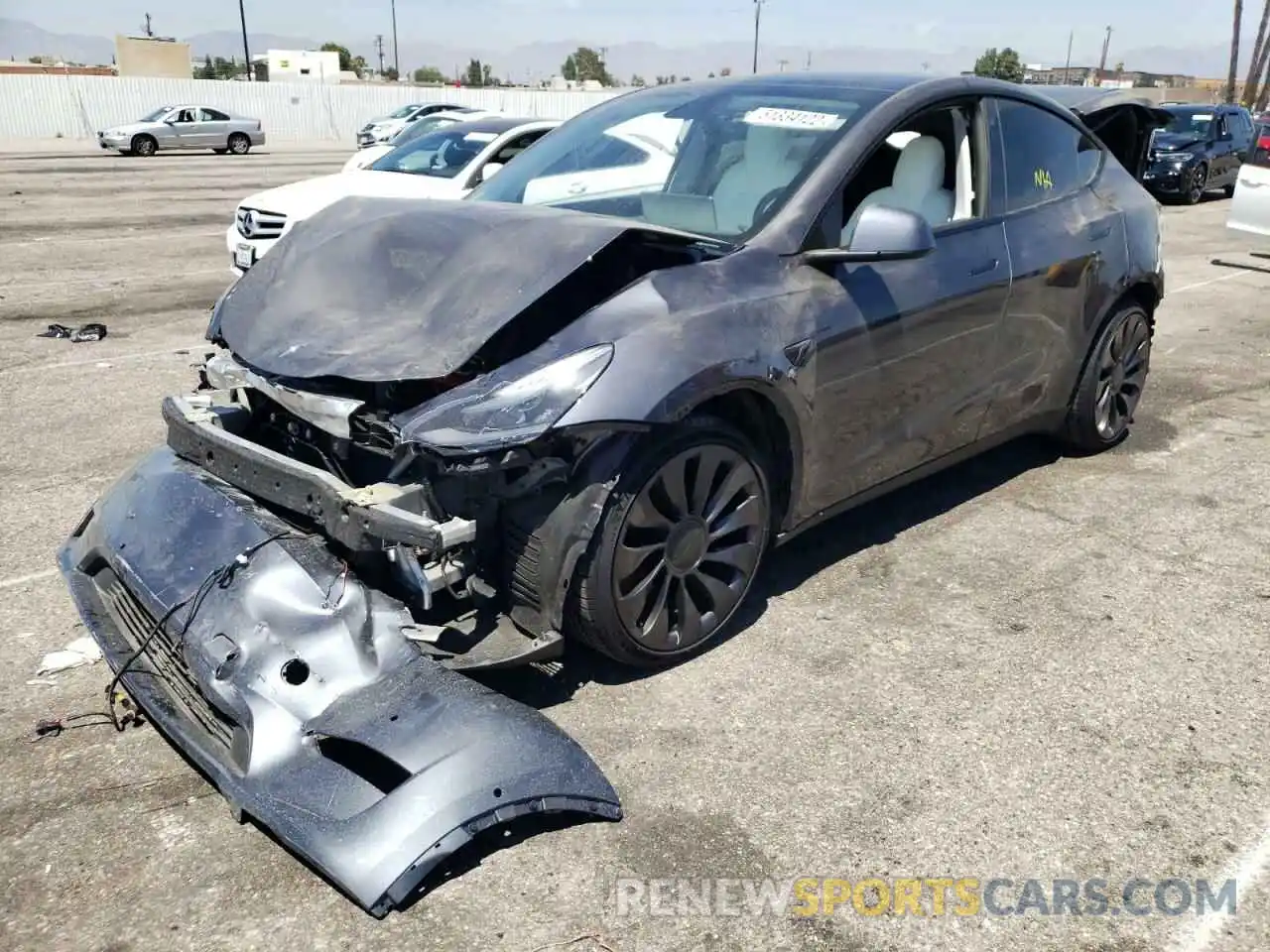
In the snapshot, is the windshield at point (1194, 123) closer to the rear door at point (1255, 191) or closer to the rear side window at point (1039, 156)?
the rear door at point (1255, 191)

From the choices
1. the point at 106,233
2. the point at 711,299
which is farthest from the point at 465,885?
the point at 106,233

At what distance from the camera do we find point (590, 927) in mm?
2463

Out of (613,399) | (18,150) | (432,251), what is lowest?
(18,150)

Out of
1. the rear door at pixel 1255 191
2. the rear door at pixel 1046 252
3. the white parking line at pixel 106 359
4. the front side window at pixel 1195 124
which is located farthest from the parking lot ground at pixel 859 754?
the front side window at pixel 1195 124

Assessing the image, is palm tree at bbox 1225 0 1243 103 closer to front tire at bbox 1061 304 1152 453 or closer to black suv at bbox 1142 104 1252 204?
black suv at bbox 1142 104 1252 204

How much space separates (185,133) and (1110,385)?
3179cm

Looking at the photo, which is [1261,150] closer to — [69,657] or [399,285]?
[399,285]

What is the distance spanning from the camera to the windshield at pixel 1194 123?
63.2 feet

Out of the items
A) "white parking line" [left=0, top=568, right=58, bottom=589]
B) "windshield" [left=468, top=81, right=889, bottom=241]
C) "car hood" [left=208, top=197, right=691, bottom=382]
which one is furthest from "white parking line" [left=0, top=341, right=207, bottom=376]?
"car hood" [left=208, top=197, right=691, bottom=382]

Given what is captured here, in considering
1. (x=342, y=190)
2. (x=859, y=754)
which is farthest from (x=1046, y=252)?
(x=342, y=190)

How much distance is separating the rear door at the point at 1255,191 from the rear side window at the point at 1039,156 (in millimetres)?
7520

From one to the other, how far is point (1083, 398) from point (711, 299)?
2.79 meters

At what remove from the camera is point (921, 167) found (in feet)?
14.1

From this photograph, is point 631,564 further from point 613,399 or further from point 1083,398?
point 1083,398
